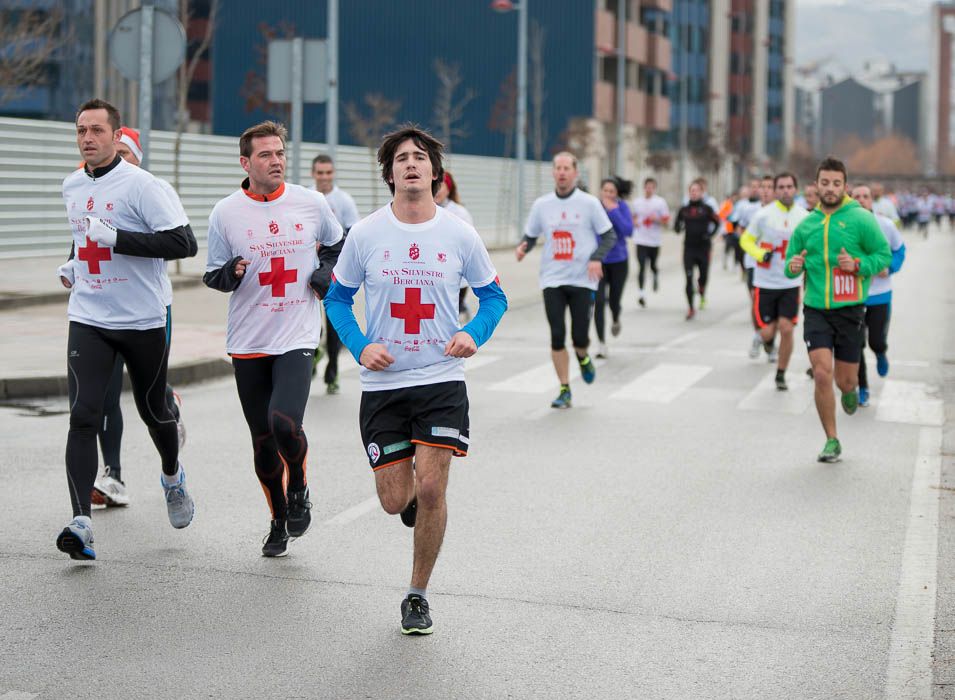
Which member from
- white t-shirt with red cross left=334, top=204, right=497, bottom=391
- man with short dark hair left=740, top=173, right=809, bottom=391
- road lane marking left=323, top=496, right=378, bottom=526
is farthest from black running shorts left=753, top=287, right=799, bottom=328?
white t-shirt with red cross left=334, top=204, right=497, bottom=391

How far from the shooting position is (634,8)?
70.9 metres

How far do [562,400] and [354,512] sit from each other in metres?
4.42

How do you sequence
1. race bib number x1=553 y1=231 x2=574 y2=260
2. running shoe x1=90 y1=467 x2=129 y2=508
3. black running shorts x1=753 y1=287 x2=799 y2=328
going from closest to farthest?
running shoe x1=90 y1=467 x2=129 y2=508
race bib number x1=553 y1=231 x2=574 y2=260
black running shorts x1=753 y1=287 x2=799 y2=328

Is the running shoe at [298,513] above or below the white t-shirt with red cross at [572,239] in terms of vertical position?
below

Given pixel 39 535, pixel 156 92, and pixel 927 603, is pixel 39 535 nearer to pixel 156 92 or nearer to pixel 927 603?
pixel 927 603

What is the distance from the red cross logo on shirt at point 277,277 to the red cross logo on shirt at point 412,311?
1.29 meters

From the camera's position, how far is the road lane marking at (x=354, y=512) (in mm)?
7679

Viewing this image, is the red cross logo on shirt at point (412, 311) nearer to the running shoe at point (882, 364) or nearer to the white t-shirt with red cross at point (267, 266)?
the white t-shirt with red cross at point (267, 266)

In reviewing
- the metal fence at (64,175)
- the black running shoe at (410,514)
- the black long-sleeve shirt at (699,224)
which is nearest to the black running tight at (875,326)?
the black running shoe at (410,514)

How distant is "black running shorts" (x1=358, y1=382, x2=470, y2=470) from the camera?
225 inches

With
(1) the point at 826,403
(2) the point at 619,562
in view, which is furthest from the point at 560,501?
(1) the point at 826,403

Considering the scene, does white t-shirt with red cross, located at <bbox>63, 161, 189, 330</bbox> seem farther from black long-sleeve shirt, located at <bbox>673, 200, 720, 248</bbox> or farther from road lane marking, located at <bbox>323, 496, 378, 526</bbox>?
black long-sleeve shirt, located at <bbox>673, 200, 720, 248</bbox>

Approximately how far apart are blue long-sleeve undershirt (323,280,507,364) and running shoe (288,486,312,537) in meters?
1.20

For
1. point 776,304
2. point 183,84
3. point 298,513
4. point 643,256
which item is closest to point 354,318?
point 298,513
